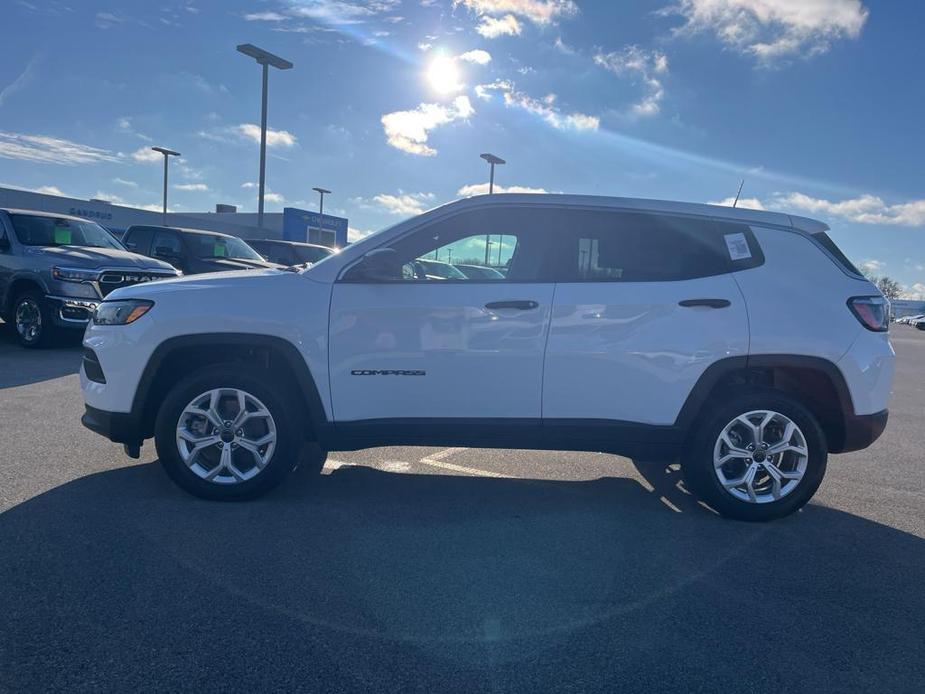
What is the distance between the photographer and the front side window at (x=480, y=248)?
13.0 feet

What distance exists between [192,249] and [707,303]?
11.1m

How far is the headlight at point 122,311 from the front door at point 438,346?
1.17 m

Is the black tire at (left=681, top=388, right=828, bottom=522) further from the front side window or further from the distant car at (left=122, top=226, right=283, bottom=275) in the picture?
the distant car at (left=122, top=226, right=283, bottom=275)

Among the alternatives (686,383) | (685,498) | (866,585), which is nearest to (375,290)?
(686,383)

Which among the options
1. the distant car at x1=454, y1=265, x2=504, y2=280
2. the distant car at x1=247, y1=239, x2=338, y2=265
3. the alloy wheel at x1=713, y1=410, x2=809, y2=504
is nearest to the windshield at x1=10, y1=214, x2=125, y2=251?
the distant car at x1=247, y1=239, x2=338, y2=265

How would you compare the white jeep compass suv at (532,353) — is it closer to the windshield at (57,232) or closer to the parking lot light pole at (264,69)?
the windshield at (57,232)

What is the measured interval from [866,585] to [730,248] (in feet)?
6.42

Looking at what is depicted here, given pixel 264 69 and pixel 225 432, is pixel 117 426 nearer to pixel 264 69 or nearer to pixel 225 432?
pixel 225 432

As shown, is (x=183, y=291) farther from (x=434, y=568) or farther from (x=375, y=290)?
(x=434, y=568)

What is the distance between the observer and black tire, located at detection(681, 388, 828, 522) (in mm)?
3887

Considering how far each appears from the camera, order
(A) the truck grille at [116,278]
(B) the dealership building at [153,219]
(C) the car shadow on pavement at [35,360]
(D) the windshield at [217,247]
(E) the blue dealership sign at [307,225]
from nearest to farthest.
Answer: (C) the car shadow on pavement at [35,360]
(A) the truck grille at [116,278]
(D) the windshield at [217,247]
(B) the dealership building at [153,219]
(E) the blue dealership sign at [307,225]

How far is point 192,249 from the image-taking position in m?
12.6

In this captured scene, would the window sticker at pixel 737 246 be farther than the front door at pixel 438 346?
Yes

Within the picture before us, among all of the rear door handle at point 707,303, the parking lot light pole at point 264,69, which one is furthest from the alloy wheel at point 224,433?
the parking lot light pole at point 264,69
